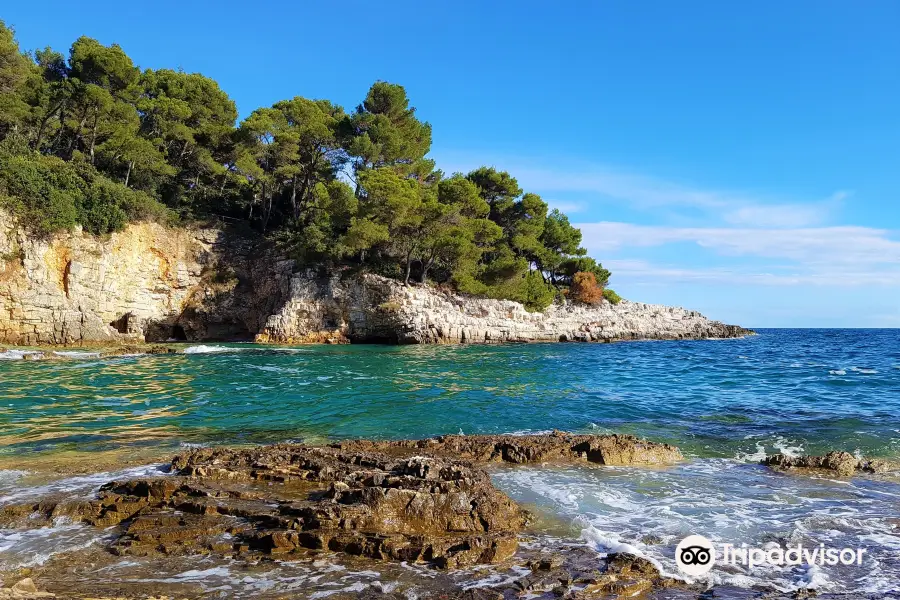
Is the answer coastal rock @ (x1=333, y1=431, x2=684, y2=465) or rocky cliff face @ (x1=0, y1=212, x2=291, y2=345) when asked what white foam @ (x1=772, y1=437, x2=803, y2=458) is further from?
rocky cliff face @ (x1=0, y1=212, x2=291, y2=345)

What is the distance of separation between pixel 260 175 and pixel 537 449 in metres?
35.9

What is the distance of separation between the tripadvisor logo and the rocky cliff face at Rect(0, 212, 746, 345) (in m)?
30.4

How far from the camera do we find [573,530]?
5230 millimetres

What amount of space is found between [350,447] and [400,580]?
4259 mm

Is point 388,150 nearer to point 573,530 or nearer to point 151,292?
point 151,292

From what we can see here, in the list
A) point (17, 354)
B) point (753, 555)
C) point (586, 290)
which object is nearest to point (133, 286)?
point (17, 354)

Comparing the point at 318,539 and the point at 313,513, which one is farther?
the point at 313,513

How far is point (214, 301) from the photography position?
3756 cm

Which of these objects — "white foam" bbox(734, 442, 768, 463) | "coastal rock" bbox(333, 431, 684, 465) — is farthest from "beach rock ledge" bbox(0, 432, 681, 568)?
"white foam" bbox(734, 442, 768, 463)

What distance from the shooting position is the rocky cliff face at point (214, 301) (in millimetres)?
28516

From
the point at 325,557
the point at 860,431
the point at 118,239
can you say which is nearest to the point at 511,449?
the point at 325,557

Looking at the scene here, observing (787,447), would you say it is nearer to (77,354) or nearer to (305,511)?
(305,511)

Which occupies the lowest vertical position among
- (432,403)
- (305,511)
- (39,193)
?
(432,403)

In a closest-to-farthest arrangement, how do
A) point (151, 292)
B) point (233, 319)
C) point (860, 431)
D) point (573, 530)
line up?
point (573, 530) → point (860, 431) → point (151, 292) → point (233, 319)
